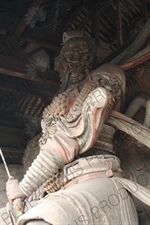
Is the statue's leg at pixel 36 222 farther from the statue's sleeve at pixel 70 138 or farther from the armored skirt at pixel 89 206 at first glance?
the statue's sleeve at pixel 70 138

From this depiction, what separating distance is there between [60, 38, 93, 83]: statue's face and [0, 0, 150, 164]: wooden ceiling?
1.19ft

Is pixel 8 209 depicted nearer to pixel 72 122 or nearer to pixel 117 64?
pixel 72 122

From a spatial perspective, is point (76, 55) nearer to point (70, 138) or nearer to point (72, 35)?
point (72, 35)

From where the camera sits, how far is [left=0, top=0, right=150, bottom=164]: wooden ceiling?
384 centimetres

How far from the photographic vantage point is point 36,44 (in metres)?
4.02

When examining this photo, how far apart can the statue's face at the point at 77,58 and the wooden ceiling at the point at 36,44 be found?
1.19 ft

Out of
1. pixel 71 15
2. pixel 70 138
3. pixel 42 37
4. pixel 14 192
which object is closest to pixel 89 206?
pixel 70 138

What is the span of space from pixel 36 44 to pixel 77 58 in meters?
0.69

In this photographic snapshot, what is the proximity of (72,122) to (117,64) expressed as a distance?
0.62 m

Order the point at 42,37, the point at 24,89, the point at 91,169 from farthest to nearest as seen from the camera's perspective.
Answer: the point at 24,89
the point at 42,37
the point at 91,169

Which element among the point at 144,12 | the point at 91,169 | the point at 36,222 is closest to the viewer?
the point at 36,222

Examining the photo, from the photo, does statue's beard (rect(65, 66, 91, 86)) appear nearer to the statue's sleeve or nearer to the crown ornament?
the crown ornament

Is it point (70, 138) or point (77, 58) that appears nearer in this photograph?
point (70, 138)

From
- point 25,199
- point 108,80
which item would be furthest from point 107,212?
point 108,80
